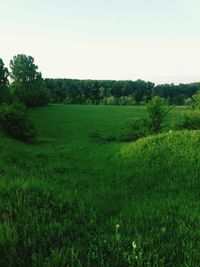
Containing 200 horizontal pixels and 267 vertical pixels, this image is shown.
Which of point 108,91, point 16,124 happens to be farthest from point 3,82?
point 108,91

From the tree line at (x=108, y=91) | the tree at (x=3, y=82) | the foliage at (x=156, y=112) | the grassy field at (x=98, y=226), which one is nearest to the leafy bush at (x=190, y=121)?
the foliage at (x=156, y=112)

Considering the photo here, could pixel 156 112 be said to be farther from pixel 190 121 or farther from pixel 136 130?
pixel 190 121

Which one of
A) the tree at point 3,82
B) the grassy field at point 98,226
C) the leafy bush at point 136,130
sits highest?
the tree at point 3,82

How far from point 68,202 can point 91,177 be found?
20.7ft

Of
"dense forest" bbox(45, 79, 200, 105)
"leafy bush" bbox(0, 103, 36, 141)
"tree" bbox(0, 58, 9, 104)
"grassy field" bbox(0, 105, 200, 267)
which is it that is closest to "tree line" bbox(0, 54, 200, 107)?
"dense forest" bbox(45, 79, 200, 105)

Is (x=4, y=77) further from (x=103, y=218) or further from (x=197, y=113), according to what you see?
(x=103, y=218)

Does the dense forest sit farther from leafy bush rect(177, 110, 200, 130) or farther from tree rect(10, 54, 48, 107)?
leafy bush rect(177, 110, 200, 130)

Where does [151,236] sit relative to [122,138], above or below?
above

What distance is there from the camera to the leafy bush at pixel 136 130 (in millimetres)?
34612

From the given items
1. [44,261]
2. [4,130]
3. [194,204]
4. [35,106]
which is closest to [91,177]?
[194,204]

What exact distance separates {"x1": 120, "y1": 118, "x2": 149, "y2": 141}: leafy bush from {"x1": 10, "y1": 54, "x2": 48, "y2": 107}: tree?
69612 mm

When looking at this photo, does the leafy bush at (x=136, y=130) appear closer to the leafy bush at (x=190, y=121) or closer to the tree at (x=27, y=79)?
the leafy bush at (x=190, y=121)

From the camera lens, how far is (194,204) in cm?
858

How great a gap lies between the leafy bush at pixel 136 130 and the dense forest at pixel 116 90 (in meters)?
131
